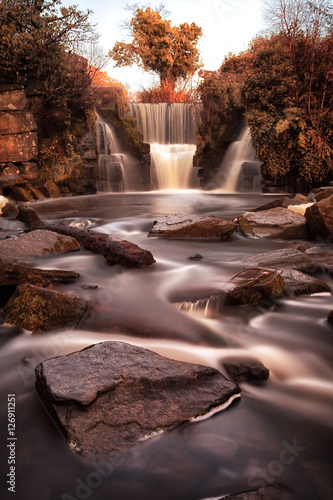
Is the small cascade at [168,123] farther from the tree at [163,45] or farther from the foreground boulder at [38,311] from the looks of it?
the foreground boulder at [38,311]

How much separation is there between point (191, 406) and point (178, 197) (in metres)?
10.8

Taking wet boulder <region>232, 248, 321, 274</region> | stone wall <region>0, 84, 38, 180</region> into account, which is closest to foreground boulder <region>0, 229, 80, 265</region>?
wet boulder <region>232, 248, 321, 274</region>

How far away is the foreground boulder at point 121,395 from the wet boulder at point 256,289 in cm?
117

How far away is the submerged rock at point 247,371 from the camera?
7.07 feet

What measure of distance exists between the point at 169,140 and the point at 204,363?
15.7 meters

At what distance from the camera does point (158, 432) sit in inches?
65.6

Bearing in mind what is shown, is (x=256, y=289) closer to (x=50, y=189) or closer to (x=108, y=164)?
(x=50, y=189)

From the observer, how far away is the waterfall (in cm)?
1518

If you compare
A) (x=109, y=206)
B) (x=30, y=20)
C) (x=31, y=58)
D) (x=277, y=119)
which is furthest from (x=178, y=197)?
(x=30, y=20)

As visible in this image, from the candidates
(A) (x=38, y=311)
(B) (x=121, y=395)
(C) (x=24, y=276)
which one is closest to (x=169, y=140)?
(C) (x=24, y=276)

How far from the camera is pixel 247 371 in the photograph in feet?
7.14

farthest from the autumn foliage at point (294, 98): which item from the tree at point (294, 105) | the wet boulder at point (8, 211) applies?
the wet boulder at point (8, 211)

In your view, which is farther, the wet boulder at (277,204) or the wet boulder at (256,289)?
the wet boulder at (277,204)

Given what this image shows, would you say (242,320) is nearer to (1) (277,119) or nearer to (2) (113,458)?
(2) (113,458)
